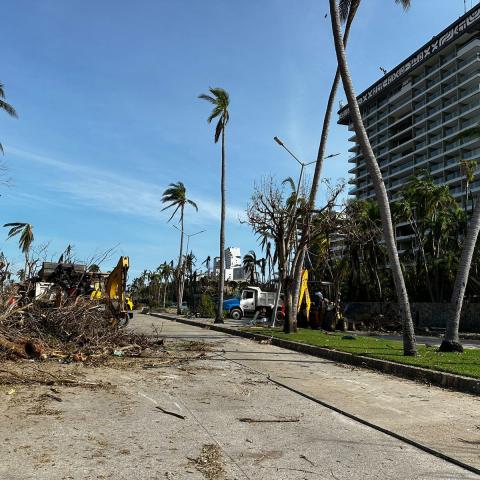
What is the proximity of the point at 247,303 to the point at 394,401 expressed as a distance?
36.5 m

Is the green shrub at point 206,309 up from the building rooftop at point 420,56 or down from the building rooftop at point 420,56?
down

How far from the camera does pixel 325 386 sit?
33.9ft

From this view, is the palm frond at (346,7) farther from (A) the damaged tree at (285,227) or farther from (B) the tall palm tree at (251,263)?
(B) the tall palm tree at (251,263)

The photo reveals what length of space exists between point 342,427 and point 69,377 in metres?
5.45

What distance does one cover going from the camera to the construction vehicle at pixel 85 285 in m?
16.2

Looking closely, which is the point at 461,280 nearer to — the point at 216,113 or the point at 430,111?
the point at 216,113

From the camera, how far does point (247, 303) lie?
45.3 m

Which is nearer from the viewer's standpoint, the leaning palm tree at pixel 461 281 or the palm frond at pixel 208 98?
the leaning palm tree at pixel 461 281

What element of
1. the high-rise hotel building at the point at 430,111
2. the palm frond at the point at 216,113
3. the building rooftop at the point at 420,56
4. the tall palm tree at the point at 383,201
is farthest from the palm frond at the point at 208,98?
the building rooftop at the point at 420,56

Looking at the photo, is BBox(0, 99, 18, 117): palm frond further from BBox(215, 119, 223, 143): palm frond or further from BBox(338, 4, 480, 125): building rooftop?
BBox(338, 4, 480, 125): building rooftop

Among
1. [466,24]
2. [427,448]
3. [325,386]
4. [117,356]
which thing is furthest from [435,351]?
[466,24]

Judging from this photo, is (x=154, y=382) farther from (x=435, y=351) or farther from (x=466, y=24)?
(x=466, y=24)

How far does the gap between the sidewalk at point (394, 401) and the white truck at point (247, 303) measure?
29.8m

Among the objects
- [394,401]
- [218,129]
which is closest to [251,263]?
[218,129]
